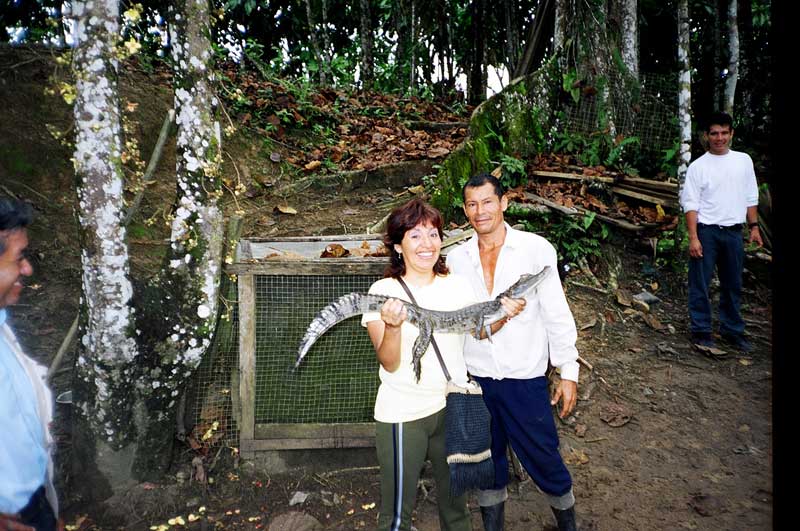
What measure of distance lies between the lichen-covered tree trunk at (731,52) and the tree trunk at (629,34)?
1332mm

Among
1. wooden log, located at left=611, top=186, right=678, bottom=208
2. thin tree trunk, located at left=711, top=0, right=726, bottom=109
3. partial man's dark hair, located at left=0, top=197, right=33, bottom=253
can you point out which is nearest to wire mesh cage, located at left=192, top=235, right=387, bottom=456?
partial man's dark hair, located at left=0, top=197, right=33, bottom=253

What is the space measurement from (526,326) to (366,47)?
34.2 ft

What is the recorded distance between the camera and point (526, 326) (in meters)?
2.88

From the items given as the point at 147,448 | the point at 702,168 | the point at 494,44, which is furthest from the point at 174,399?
the point at 494,44

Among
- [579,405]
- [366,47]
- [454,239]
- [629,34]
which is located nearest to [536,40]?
[629,34]

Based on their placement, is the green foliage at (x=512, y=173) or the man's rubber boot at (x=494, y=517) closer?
the man's rubber boot at (x=494, y=517)

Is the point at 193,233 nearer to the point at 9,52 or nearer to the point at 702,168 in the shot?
the point at 702,168

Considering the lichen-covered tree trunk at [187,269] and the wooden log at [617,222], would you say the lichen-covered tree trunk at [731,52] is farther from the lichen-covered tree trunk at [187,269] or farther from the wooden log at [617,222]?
the lichen-covered tree trunk at [187,269]

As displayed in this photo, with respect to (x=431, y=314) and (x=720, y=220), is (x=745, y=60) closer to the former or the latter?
(x=720, y=220)

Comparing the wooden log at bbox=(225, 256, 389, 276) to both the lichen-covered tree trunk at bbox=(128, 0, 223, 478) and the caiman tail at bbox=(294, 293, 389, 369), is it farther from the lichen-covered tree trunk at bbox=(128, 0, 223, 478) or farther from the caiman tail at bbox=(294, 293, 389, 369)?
the caiman tail at bbox=(294, 293, 389, 369)

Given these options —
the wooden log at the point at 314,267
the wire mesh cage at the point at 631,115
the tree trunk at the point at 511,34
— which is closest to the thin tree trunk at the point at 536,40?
the wire mesh cage at the point at 631,115

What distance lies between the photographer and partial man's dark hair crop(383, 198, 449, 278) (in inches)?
102

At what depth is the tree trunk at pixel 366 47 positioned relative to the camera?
11.4 m

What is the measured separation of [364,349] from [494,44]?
11.0 meters
